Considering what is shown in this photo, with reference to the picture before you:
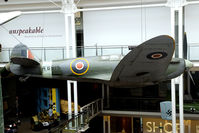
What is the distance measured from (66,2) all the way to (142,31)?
1376 millimetres

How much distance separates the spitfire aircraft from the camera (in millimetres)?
2252

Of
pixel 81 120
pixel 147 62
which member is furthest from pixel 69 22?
pixel 81 120

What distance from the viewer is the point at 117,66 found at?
7.93 ft

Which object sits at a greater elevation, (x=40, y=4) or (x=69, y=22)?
(x=40, y=4)

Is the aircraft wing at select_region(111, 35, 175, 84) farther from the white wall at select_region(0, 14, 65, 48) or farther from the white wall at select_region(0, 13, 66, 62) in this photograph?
the white wall at select_region(0, 14, 65, 48)

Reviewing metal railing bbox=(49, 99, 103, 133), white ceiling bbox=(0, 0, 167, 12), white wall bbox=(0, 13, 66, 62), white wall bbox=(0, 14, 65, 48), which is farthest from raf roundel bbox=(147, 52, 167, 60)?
metal railing bbox=(49, 99, 103, 133)

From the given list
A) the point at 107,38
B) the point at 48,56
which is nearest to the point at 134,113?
the point at 107,38

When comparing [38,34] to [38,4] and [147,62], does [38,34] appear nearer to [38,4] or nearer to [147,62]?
[38,4]

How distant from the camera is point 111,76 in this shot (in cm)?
261

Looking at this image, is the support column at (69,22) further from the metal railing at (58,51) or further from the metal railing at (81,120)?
the metal railing at (81,120)

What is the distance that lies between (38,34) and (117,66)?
1.65 m

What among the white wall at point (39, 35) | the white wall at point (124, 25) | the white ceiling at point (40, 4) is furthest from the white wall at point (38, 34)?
the white wall at point (124, 25)

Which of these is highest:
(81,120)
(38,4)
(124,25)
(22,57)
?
(38,4)

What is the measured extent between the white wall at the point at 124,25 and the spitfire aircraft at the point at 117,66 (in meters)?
0.93
